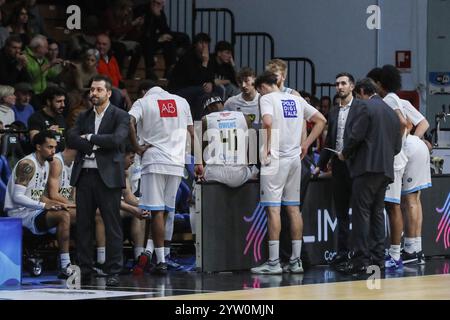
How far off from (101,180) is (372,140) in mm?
3052

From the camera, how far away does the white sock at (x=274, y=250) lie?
14906mm

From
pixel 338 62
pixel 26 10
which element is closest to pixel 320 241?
pixel 26 10

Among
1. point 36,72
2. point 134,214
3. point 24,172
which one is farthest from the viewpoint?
point 36,72

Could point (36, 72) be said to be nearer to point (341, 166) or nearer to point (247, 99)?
point (247, 99)

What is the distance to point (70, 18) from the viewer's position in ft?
71.2

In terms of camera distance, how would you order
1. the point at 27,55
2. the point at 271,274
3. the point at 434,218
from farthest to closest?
1. the point at 27,55
2. the point at 434,218
3. the point at 271,274

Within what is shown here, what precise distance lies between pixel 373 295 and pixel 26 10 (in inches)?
379

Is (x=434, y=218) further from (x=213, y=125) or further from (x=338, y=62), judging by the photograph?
(x=338, y=62)

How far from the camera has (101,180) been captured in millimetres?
13797

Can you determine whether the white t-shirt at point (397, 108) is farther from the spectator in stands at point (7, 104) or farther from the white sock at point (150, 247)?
the spectator in stands at point (7, 104)

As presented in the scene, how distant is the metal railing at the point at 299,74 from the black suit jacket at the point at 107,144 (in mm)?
9720

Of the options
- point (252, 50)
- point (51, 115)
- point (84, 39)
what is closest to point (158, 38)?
point (84, 39)

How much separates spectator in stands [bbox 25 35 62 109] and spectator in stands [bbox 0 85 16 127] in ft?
4.30
